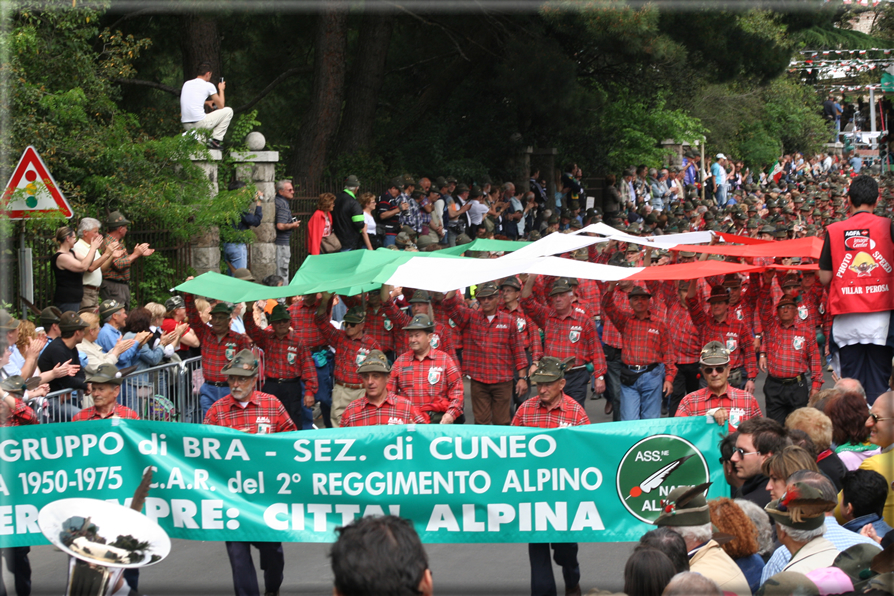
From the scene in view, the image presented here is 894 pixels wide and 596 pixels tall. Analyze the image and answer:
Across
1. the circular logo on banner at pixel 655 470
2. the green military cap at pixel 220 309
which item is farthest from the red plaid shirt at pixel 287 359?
the circular logo on banner at pixel 655 470

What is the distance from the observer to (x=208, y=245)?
1445 cm

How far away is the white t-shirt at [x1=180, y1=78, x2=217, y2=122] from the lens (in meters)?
14.6

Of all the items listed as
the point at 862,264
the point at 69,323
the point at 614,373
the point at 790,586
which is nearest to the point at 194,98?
the point at 69,323

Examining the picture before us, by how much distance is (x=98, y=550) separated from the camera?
410cm

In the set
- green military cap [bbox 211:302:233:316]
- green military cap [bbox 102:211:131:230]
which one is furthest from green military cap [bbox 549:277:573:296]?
green military cap [bbox 102:211:131:230]

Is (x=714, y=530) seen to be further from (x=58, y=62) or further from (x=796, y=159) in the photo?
(x=796, y=159)

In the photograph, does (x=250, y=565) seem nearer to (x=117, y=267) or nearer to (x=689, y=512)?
(x=689, y=512)

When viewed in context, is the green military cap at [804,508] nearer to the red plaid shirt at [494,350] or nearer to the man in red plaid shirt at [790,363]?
the man in red plaid shirt at [790,363]

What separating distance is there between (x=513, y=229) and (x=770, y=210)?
6359 millimetres

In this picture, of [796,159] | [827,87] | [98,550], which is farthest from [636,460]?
[827,87]

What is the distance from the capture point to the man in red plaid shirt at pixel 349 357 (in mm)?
9906

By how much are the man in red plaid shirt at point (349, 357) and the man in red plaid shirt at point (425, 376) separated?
1.28 meters

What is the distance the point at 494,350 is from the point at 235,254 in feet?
20.2

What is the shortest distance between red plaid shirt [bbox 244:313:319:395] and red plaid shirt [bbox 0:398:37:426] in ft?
10.3
